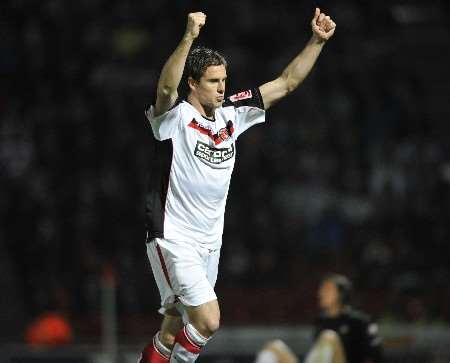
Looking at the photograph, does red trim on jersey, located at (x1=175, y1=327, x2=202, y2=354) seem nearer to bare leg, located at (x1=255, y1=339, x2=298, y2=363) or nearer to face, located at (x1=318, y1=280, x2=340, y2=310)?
bare leg, located at (x1=255, y1=339, x2=298, y2=363)

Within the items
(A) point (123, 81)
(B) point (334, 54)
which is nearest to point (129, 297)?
(A) point (123, 81)

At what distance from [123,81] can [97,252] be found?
312 cm

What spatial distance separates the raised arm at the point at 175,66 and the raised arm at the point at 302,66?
975 mm

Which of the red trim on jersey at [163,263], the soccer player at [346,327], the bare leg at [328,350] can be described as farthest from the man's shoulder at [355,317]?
the red trim on jersey at [163,263]

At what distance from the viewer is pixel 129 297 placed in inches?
511

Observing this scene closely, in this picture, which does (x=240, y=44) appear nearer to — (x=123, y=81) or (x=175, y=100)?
(x=123, y=81)

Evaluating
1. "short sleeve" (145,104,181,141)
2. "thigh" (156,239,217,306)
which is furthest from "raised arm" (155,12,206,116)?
"thigh" (156,239,217,306)

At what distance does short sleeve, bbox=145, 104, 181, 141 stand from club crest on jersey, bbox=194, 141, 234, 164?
0.57ft

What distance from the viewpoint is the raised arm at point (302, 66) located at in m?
6.92

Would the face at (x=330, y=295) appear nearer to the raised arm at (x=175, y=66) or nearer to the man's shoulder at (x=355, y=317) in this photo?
the man's shoulder at (x=355, y=317)

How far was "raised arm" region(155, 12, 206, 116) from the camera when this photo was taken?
5.98m

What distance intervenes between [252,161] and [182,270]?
808 centimetres

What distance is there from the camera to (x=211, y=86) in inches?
250

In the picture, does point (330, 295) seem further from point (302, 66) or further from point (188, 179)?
point (188, 179)
